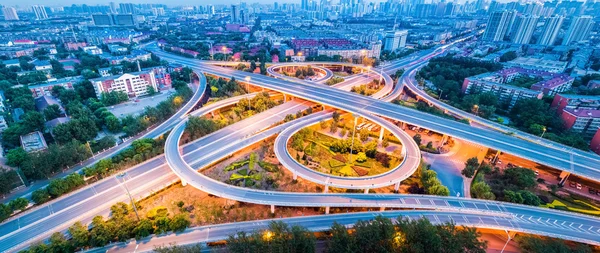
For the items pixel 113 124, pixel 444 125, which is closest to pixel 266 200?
pixel 113 124

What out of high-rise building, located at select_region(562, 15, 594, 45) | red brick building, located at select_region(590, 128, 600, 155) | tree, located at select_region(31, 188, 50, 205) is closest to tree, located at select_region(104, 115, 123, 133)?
tree, located at select_region(31, 188, 50, 205)

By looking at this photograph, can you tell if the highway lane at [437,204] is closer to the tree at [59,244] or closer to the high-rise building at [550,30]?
the tree at [59,244]

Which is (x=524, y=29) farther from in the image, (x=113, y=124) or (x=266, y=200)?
(x=113, y=124)

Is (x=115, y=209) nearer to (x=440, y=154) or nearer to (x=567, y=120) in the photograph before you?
(x=440, y=154)

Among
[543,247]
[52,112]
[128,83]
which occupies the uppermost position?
[543,247]

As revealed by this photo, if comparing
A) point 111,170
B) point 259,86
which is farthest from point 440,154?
point 111,170

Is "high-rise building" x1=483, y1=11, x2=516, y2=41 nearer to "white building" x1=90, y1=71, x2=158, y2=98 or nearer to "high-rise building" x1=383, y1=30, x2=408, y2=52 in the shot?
"high-rise building" x1=383, y1=30, x2=408, y2=52

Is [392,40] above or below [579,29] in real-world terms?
below
